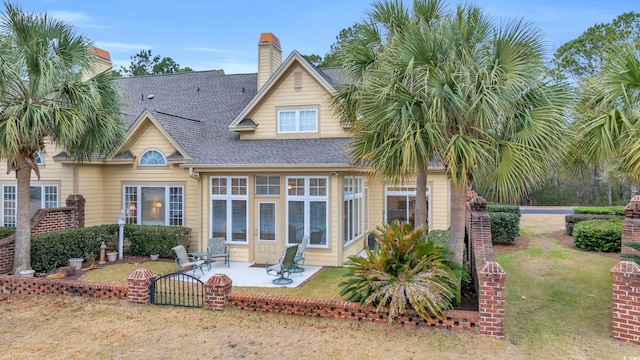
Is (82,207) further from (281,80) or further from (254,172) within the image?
(281,80)

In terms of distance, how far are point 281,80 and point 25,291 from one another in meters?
9.00

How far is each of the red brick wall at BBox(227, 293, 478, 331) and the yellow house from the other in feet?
14.6

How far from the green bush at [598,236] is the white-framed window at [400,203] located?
5.15m

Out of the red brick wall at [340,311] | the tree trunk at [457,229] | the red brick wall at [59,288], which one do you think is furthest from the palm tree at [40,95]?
the tree trunk at [457,229]

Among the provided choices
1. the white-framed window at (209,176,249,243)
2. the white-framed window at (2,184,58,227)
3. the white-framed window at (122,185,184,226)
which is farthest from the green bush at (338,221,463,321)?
the white-framed window at (2,184,58,227)

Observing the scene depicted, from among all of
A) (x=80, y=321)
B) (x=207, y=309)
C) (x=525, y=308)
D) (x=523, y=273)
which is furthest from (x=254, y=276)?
(x=523, y=273)

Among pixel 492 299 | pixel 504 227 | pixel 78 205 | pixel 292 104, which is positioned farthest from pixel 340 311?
pixel 78 205

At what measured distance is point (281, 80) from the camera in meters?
13.7

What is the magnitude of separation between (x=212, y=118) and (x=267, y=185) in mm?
5456

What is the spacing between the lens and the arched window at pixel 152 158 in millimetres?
13758

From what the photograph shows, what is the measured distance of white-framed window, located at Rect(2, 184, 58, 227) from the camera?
13922mm

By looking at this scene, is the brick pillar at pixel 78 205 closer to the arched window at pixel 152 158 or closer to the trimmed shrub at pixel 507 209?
the arched window at pixel 152 158

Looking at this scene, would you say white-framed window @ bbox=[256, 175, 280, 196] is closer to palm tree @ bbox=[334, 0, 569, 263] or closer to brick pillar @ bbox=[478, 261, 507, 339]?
palm tree @ bbox=[334, 0, 569, 263]

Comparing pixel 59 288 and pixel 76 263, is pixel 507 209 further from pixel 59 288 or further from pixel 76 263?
pixel 76 263
